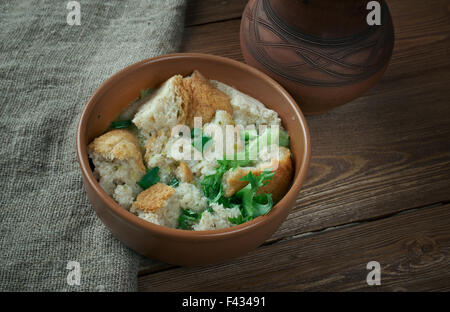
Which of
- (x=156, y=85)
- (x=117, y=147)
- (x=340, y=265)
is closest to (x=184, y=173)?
(x=117, y=147)

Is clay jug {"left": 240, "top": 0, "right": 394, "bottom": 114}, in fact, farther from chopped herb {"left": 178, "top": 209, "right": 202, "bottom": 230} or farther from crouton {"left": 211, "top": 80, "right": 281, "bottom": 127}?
chopped herb {"left": 178, "top": 209, "right": 202, "bottom": 230}

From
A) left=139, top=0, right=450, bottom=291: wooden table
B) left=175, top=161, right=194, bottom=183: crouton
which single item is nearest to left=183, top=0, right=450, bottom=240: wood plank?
left=139, top=0, right=450, bottom=291: wooden table

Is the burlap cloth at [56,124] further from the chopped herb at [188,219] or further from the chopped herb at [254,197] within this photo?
the chopped herb at [254,197]

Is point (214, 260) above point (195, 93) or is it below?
below

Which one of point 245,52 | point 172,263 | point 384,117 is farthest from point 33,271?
point 384,117

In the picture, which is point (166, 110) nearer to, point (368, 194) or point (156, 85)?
point (156, 85)
